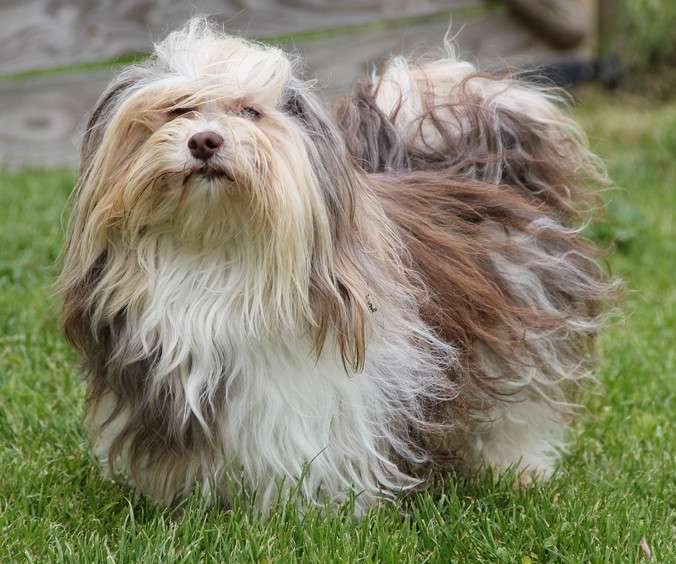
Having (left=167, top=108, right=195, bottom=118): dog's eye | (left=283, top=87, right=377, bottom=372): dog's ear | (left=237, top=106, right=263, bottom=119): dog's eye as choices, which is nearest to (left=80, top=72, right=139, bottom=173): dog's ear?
(left=167, top=108, right=195, bottom=118): dog's eye

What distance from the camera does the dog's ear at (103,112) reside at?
10.2ft

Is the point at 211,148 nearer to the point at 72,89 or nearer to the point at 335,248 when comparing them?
the point at 335,248

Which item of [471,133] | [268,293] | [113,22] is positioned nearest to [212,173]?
[268,293]

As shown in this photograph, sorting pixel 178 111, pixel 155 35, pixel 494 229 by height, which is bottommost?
pixel 155 35

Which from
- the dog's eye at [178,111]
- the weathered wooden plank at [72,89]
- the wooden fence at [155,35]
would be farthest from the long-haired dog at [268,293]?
the wooden fence at [155,35]

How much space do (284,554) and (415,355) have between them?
687 millimetres

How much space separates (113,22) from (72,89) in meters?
0.55

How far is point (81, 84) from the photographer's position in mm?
7930

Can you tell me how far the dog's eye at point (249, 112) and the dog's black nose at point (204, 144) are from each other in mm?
179

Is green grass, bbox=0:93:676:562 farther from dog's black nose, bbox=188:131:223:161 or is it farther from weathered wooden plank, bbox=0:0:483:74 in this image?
weathered wooden plank, bbox=0:0:483:74

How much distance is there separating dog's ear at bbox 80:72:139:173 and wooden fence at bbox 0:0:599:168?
13.5 ft

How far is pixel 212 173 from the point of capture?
114 inches

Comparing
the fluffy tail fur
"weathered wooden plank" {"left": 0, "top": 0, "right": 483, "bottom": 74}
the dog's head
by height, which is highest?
the dog's head

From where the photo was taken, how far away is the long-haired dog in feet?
9.71
